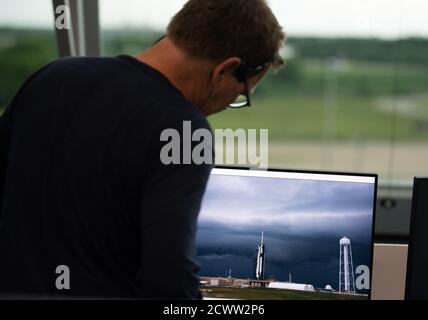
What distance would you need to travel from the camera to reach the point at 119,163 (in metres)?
1.04

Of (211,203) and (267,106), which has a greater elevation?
(267,106)

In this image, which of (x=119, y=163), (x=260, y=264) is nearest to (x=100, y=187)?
(x=119, y=163)

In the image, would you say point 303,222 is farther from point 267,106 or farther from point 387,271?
point 267,106

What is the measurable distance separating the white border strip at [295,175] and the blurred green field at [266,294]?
29 centimetres

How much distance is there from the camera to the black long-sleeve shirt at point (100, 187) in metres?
0.99

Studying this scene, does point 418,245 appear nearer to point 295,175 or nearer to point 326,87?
point 295,175

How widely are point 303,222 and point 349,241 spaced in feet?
0.40

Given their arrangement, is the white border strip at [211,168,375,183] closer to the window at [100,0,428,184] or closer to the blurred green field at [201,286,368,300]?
the blurred green field at [201,286,368,300]

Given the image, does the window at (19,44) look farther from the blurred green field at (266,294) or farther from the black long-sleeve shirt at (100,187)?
the black long-sleeve shirt at (100,187)

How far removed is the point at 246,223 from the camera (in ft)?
5.25

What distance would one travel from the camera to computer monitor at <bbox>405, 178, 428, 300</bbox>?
149cm

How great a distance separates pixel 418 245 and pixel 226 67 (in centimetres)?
70
